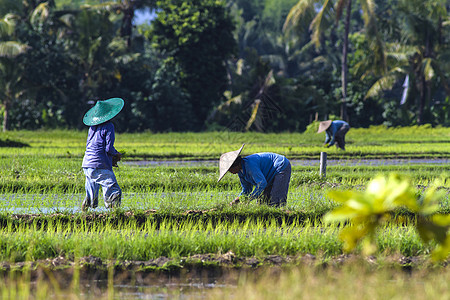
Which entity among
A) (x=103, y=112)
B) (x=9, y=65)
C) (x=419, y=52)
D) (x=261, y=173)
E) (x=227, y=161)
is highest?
(x=419, y=52)

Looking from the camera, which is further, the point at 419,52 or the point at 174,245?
the point at 419,52

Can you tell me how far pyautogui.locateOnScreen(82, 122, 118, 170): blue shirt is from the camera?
7.12 metres

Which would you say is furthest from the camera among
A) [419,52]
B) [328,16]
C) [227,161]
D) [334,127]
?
[419,52]

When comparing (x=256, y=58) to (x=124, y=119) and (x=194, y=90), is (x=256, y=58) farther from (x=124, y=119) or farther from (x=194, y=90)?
(x=124, y=119)

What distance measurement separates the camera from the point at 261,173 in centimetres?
667

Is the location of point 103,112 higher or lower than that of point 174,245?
higher

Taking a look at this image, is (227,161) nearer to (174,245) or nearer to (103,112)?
(174,245)

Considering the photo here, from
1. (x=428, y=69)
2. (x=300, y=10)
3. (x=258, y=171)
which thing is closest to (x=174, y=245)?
(x=258, y=171)

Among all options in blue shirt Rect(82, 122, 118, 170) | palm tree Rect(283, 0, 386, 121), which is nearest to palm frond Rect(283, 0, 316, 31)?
palm tree Rect(283, 0, 386, 121)

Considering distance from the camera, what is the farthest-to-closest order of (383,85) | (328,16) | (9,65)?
(383,85) → (328,16) → (9,65)

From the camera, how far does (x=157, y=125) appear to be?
30438 millimetres

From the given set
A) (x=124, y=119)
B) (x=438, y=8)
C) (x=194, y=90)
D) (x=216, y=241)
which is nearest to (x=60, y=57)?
(x=124, y=119)

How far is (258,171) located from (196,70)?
2374cm

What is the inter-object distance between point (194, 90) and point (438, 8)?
11752 mm
